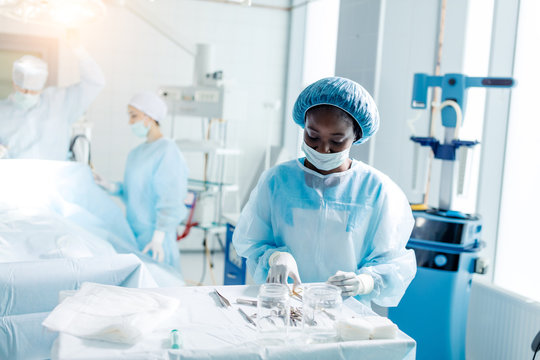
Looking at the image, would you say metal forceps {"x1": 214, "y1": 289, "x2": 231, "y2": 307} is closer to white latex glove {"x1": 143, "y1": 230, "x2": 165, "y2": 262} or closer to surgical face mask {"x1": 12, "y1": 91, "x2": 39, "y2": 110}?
white latex glove {"x1": 143, "y1": 230, "x2": 165, "y2": 262}

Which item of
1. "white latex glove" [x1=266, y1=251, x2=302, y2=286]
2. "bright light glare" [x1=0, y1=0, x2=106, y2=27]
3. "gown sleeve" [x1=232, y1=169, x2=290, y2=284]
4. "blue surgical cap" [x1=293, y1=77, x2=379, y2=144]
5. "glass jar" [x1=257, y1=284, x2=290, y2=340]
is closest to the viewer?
"glass jar" [x1=257, y1=284, x2=290, y2=340]

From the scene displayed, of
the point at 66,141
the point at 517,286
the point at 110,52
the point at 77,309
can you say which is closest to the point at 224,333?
the point at 77,309

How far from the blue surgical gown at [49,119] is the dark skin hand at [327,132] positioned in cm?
229

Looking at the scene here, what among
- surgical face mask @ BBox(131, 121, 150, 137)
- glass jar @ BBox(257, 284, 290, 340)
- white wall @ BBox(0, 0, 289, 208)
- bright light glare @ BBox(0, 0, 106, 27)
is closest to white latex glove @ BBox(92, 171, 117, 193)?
surgical face mask @ BBox(131, 121, 150, 137)

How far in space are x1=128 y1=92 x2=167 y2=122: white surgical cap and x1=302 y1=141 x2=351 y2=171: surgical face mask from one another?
6.07ft

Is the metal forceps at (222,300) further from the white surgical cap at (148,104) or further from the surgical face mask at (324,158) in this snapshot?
the white surgical cap at (148,104)

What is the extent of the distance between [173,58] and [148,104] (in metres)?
1.90

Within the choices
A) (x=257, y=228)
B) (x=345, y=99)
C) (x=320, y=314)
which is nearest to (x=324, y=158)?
(x=345, y=99)

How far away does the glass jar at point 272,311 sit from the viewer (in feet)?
3.68

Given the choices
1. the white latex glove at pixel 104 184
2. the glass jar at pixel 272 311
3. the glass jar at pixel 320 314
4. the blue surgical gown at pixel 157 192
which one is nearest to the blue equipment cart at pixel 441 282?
the glass jar at pixel 320 314

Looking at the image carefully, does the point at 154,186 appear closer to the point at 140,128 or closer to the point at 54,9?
the point at 140,128

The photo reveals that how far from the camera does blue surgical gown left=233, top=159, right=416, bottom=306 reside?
61.4 inches

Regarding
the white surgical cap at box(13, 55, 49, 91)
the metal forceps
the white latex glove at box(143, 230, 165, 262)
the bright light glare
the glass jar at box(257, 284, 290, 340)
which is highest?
the bright light glare

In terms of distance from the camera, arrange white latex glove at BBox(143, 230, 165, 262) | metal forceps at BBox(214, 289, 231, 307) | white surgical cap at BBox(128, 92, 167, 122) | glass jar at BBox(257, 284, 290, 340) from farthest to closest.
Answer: white surgical cap at BBox(128, 92, 167, 122) < white latex glove at BBox(143, 230, 165, 262) < metal forceps at BBox(214, 289, 231, 307) < glass jar at BBox(257, 284, 290, 340)
